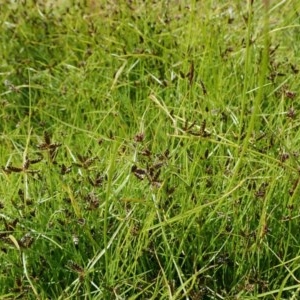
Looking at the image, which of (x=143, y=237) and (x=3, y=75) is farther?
(x=3, y=75)

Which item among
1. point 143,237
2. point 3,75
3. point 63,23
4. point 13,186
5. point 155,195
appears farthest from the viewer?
point 63,23

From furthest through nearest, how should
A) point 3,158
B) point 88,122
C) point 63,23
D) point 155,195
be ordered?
1. point 63,23
2. point 88,122
3. point 3,158
4. point 155,195

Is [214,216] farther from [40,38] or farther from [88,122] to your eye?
[40,38]

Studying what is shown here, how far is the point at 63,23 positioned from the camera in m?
3.26

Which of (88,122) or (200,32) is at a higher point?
(200,32)

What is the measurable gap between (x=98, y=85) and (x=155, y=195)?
3.64ft

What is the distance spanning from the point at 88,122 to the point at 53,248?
82 centimetres

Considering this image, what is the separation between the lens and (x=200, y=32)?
2.64 m

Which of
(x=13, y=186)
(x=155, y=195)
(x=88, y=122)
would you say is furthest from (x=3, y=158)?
(x=155, y=195)

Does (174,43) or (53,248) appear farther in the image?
(174,43)

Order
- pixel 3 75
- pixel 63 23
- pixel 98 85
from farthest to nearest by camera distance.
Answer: pixel 63 23 → pixel 3 75 → pixel 98 85

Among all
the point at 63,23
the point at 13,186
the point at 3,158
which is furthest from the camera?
the point at 63,23

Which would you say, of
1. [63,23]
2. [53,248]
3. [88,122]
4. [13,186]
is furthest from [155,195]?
[63,23]

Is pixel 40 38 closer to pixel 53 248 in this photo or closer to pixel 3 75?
pixel 3 75
